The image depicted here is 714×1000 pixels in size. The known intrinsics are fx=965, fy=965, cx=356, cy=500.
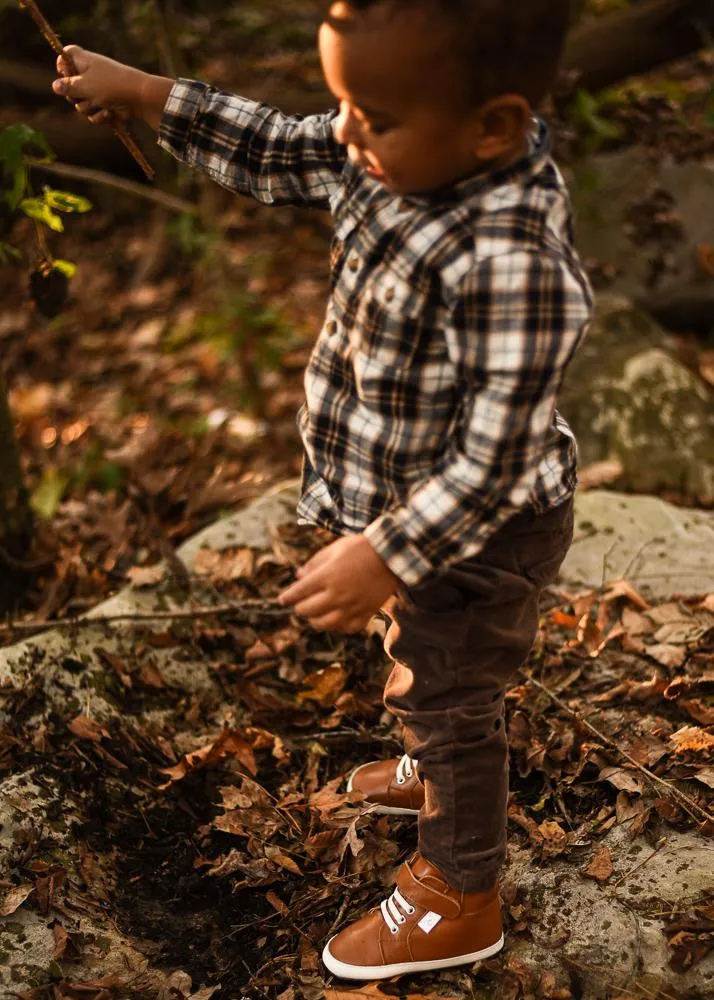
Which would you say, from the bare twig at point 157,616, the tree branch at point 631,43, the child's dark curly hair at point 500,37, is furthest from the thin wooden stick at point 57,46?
the tree branch at point 631,43

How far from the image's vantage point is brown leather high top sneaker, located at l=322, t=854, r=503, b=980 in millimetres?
2297

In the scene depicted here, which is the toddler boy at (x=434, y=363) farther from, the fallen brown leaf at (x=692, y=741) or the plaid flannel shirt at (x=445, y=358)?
the fallen brown leaf at (x=692, y=741)

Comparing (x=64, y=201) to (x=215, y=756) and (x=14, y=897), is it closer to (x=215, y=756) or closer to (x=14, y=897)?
(x=215, y=756)

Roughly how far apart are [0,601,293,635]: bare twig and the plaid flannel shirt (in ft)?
4.37

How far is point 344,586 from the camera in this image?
1808 millimetres

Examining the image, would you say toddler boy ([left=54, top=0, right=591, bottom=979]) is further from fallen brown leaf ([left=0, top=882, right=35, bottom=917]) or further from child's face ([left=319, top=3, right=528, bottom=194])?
fallen brown leaf ([left=0, top=882, right=35, bottom=917])

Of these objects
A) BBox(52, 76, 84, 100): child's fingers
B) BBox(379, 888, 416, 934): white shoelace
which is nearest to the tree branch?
BBox(52, 76, 84, 100): child's fingers

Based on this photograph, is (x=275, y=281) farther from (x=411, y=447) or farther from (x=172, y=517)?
(x=411, y=447)

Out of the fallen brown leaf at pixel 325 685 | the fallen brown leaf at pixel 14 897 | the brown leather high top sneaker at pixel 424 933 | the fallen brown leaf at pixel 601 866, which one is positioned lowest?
the fallen brown leaf at pixel 601 866

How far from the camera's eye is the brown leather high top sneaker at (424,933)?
230 centimetres

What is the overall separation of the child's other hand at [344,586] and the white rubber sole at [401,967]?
1.01 m

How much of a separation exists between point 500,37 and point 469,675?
1.25m

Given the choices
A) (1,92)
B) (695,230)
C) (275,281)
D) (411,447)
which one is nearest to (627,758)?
(411,447)

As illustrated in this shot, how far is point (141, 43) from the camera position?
6297 millimetres
